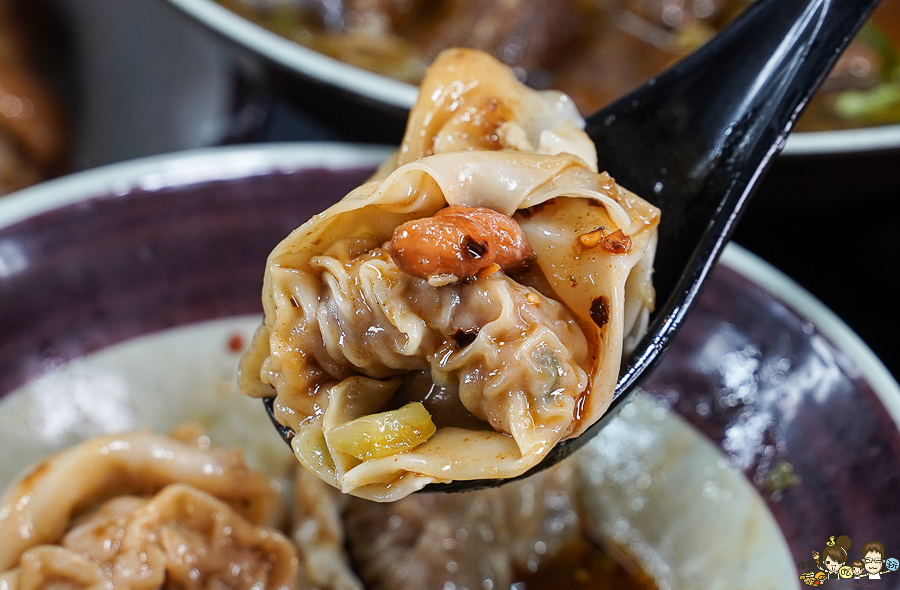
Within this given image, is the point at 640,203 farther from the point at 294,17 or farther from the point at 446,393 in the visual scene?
the point at 294,17

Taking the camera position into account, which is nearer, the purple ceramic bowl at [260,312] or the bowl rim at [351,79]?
the purple ceramic bowl at [260,312]

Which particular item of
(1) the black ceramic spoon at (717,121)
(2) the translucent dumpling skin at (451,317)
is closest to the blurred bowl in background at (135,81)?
(1) the black ceramic spoon at (717,121)

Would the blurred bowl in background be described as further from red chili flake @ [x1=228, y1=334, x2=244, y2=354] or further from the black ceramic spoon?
the black ceramic spoon

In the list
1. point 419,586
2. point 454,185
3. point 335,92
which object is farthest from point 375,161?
point 419,586

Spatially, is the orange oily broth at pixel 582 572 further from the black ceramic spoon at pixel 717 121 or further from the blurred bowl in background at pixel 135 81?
the blurred bowl in background at pixel 135 81

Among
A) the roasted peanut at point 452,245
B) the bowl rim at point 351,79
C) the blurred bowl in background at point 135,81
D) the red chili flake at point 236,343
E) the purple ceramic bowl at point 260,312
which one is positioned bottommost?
the blurred bowl in background at point 135,81

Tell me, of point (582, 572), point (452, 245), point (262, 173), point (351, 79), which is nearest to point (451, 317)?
point (452, 245)

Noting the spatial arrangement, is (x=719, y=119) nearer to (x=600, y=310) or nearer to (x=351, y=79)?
(x=600, y=310)

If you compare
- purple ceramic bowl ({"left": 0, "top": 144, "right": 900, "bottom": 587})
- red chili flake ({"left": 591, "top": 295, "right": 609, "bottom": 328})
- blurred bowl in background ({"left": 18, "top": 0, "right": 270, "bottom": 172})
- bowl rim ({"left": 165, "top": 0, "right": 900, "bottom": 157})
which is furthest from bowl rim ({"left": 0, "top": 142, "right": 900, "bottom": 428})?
blurred bowl in background ({"left": 18, "top": 0, "right": 270, "bottom": 172})
